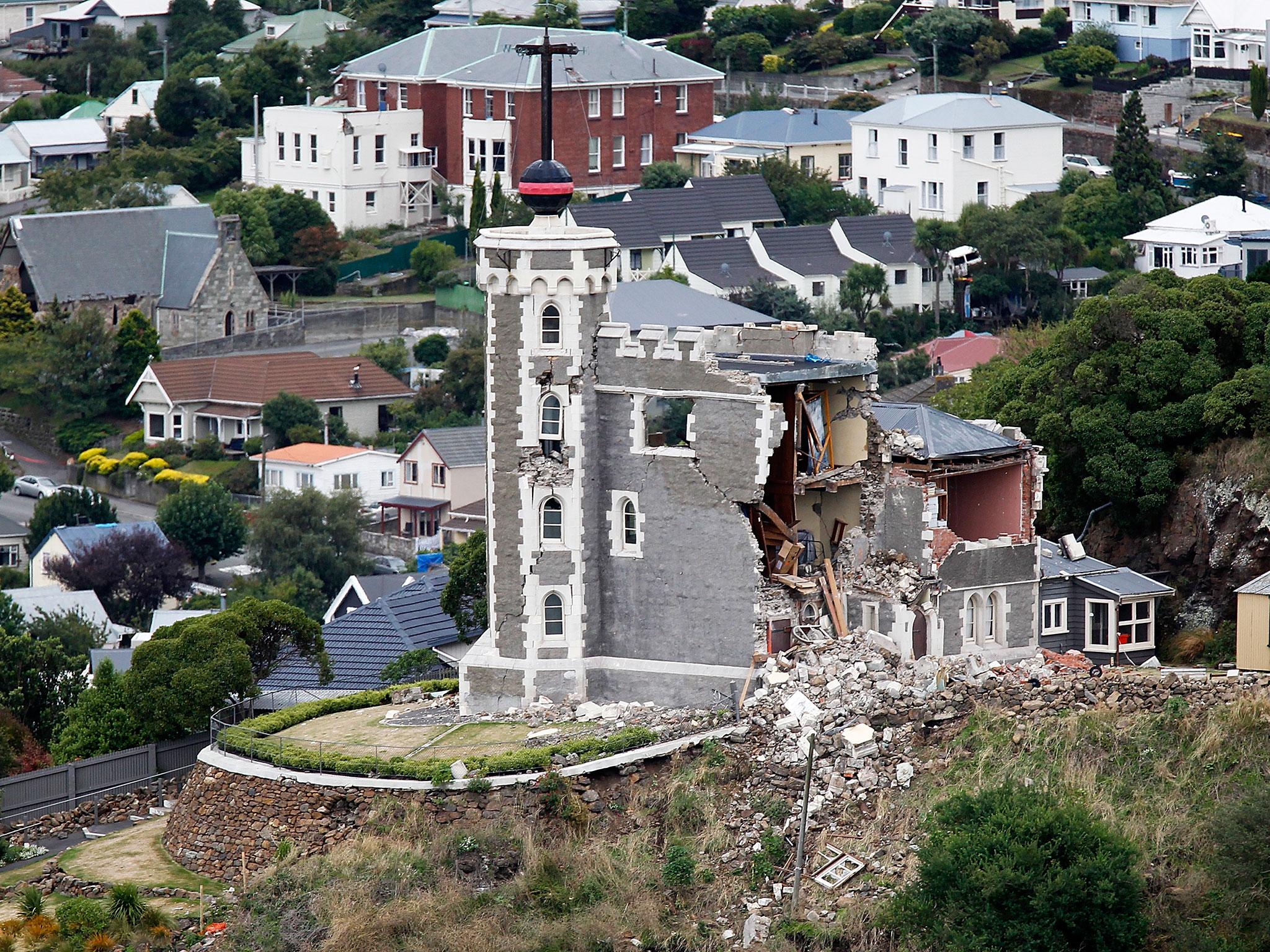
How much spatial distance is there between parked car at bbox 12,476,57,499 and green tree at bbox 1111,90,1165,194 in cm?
4815

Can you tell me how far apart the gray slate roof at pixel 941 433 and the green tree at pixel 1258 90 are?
76611mm

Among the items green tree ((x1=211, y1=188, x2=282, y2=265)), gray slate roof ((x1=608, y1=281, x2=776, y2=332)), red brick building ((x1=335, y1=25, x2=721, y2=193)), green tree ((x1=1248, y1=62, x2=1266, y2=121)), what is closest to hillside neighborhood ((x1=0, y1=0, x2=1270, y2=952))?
gray slate roof ((x1=608, y1=281, x2=776, y2=332))

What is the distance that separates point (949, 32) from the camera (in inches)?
5827

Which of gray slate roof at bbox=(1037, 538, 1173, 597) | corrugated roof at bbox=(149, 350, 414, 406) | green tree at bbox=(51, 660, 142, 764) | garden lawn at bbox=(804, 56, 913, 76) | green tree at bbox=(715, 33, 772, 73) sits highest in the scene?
green tree at bbox=(715, 33, 772, 73)

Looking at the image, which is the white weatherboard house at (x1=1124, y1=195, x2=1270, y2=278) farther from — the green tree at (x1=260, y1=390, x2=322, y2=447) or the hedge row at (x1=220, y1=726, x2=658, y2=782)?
the hedge row at (x1=220, y1=726, x2=658, y2=782)

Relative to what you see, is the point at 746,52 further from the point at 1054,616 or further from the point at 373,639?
the point at 1054,616

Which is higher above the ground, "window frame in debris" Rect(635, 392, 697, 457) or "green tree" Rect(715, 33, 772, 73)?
"green tree" Rect(715, 33, 772, 73)

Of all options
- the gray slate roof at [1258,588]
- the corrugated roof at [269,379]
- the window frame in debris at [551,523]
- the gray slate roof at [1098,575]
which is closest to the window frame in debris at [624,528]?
the window frame in debris at [551,523]

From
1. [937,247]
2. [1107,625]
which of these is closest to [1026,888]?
[1107,625]

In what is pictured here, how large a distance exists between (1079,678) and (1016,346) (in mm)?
42884

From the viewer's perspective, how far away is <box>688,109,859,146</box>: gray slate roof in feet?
455

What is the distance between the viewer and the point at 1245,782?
4597 centimetres

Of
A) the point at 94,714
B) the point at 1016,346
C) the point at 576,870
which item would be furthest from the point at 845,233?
the point at 576,870

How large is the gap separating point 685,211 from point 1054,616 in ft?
217
